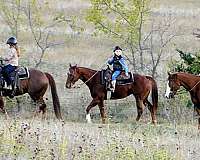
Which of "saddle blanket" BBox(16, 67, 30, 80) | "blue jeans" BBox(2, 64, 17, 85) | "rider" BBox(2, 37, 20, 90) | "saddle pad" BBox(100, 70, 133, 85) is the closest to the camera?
"rider" BBox(2, 37, 20, 90)

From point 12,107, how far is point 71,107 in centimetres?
A: 262

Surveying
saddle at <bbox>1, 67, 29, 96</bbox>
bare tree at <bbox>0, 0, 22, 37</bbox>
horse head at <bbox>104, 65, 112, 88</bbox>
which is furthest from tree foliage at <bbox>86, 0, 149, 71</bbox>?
saddle at <bbox>1, 67, 29, 96</bbox>

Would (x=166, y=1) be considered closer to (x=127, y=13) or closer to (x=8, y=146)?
(x=127, y=13)

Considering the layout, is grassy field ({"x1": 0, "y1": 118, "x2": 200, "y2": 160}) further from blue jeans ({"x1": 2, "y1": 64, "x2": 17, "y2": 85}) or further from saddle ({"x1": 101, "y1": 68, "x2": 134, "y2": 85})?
saddle ({"x1": 101, "y1": 68, "x2": 134, "y2": 85})

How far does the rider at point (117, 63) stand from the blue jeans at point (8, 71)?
3137 millimetres

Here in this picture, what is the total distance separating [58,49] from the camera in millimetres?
40219

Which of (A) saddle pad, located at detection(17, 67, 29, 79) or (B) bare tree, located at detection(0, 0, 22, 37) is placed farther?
(B) bare tree, located at detection(0, 0, 22, 37)

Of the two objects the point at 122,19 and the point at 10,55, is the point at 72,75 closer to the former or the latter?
the point at 10,55

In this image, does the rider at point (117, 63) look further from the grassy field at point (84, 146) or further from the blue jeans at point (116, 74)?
the grassy field at point (84, 146)

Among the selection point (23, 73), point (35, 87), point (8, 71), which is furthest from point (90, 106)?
point (8, 71)

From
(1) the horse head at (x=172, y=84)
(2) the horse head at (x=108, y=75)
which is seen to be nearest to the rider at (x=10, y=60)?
(2) the horse head at (x=108, y=75)

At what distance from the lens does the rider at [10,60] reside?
17891 mm

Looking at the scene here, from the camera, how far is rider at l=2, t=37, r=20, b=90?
17891mm

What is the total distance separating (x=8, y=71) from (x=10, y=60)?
0.39 meters
